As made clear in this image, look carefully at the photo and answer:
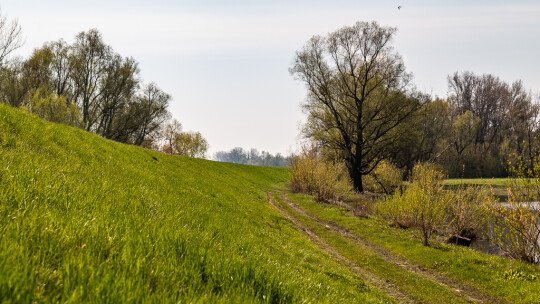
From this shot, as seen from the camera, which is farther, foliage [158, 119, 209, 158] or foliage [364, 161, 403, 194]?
foliage [158, 119, 209, 158]

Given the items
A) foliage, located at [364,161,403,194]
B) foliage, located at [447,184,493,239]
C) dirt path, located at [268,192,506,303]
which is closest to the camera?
dirt path, located at [268,192,506,303]

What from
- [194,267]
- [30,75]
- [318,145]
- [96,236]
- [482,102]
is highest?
[482,102]

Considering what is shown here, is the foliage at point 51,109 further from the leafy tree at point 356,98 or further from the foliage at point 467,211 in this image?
the foliage at point 467,211

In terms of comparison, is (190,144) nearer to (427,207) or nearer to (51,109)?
(51,109)

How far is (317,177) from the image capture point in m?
36.1

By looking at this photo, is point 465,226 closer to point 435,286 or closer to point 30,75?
point 435,286

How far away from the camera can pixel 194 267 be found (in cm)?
362

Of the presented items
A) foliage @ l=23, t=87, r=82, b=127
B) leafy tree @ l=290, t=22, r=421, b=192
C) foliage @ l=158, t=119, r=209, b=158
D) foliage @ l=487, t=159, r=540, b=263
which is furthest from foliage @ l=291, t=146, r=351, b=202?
foliage @ l=158, t=119, r=209, b=158

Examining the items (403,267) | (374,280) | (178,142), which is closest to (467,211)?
(403,267)

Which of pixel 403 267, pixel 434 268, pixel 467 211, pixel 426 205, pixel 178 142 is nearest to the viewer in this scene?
pixel 403 267

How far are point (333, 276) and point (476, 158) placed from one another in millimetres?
90966

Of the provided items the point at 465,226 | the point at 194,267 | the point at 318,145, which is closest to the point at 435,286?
the point at 465,226

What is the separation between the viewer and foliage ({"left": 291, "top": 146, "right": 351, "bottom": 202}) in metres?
35.2

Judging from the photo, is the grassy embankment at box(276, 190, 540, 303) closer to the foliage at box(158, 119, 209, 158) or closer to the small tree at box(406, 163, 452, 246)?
the small tree at box(406, 163, 452, 246)
